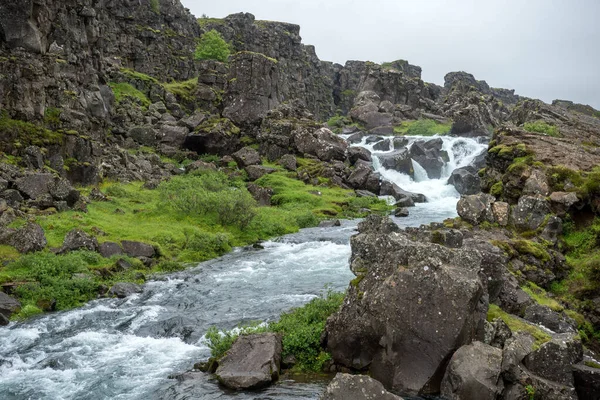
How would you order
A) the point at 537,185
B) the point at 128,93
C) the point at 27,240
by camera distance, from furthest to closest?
the point at 128,93
the point at 537,185
the point at 27,240

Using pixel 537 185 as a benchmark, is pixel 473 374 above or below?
below

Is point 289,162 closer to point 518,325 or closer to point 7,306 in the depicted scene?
point 7,306

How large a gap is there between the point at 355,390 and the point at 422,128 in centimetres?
9814

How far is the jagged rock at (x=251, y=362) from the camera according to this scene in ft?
43.4

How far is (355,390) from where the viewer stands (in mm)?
10344

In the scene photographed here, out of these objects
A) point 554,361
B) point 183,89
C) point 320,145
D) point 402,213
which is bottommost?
point 554,361

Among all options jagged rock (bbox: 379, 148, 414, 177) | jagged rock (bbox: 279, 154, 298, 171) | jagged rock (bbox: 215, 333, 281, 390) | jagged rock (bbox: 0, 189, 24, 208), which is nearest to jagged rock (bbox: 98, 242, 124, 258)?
jagged rock (bbox: 0, 189, 24, 208)

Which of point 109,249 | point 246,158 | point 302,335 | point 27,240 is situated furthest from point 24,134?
point 302,335

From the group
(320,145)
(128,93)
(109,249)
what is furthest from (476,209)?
(128,93)

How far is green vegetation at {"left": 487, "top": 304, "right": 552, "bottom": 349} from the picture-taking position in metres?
13.4

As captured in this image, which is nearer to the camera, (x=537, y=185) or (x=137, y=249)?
(x=537, y=185)

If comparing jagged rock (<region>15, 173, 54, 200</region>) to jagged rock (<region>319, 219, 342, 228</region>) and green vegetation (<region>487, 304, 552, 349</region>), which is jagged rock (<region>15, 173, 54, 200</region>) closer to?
jagged rock (<region>319, 219, 342, 228</region>)

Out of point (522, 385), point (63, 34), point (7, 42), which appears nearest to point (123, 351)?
point (522, 385)

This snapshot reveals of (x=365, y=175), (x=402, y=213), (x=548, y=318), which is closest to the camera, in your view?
(x=548, y=318)
